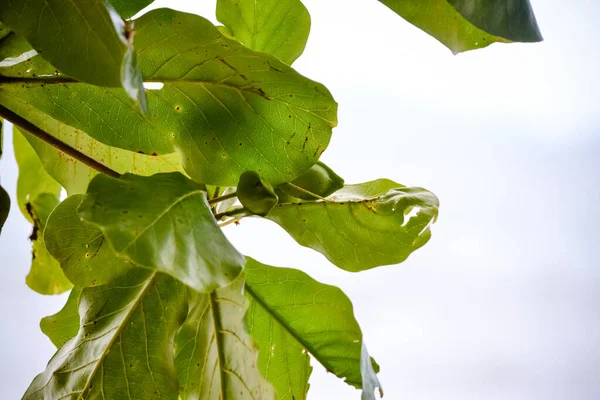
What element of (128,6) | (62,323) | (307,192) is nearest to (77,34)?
(128,6)

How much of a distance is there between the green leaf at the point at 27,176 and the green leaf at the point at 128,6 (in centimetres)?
35

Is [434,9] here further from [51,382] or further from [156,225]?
[51,382]

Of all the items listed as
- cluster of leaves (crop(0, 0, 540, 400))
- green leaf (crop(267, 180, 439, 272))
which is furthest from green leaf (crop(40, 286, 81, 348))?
green leaf (crop(267, 180, 439, 272))

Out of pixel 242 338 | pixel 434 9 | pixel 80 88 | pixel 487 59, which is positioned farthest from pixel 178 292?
pixel 487 59

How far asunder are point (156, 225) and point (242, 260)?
5 centimetres

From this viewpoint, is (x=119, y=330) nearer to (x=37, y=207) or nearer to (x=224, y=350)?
(x=224, y=350)

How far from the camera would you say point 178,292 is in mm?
456

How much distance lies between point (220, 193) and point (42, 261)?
0.26m

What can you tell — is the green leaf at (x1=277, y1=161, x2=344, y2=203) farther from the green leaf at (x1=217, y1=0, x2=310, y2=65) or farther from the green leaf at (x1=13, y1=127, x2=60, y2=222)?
the green leaf at (x1=13, y1=127, x2=60, y2=222)

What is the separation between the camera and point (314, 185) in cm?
46

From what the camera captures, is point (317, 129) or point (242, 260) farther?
point (317, 129)

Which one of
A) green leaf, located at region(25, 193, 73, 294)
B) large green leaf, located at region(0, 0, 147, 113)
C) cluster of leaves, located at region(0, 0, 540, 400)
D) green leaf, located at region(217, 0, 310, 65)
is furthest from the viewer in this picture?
green leaf, located at region(25, 193, 73, 294)

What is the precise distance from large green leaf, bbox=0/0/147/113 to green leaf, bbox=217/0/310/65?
0.20 metres

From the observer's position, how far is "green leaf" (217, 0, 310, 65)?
19.5 inches
